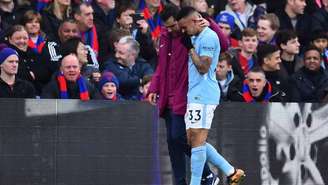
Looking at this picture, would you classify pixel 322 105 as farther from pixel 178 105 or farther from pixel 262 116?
pixel 178 105

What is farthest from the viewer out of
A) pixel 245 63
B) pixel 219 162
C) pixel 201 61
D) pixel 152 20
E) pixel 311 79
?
pixel 152 20

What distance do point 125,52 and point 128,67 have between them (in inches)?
7.8

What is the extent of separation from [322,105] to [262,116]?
0.84 metres

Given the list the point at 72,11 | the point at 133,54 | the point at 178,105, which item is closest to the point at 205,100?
the point at 178,105

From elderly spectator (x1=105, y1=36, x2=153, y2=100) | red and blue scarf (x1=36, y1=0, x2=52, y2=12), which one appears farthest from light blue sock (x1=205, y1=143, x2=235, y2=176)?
red and blue scarf (x1=36, y1=0, x2=52, y2=12)

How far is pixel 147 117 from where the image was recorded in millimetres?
13688

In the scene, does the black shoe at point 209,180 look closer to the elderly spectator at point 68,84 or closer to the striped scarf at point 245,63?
the elderly spectator at point 68,84

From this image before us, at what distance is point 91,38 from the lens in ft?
48.8

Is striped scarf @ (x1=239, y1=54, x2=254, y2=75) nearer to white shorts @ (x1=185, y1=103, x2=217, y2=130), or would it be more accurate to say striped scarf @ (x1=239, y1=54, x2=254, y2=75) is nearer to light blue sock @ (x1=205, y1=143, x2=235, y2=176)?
light blue sock @ (x1=205, y1=143, x2=235, y2=176)

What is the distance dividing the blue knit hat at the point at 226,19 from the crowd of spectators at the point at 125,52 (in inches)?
0.6

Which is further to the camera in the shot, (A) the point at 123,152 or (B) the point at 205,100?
(A) the point at 123,152

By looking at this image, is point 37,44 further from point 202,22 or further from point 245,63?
point 202,22

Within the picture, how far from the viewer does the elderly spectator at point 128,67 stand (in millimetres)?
14281

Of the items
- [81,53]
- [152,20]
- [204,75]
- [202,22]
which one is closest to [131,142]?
[81,53]
